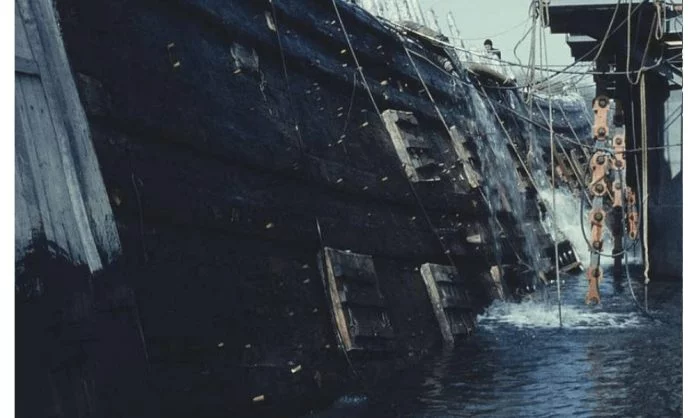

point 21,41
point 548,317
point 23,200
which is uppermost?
point 21,41

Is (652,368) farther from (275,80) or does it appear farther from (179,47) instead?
(179,47)

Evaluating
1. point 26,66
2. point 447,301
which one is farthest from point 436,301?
point 26,66

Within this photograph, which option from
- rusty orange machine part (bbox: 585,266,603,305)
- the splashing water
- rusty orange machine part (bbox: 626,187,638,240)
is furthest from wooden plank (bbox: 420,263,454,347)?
rusty orange machine part (bbox: 626,187,638,240)

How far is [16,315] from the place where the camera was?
3.78 metres

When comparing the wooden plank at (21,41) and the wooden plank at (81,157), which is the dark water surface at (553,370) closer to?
the wooden plank at (81,157)

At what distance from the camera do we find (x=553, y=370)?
7.51m

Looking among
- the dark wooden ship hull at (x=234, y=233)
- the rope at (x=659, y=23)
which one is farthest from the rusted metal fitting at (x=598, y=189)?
the rope at (x=659, y=23)

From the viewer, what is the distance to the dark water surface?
6246 mm

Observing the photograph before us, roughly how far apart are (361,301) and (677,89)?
5010 mm

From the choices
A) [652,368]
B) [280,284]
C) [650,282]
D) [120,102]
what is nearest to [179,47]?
[120,102]

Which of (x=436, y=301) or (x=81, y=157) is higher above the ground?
(x=81, y=157)

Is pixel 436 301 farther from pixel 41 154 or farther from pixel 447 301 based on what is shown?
pixel 41 154

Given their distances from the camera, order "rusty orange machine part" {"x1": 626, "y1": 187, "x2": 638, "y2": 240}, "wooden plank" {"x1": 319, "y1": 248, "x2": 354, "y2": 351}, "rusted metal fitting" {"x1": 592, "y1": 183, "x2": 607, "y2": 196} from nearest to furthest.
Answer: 1. "wooden plank" {"x1": 319, "y1": 248, "x2": 354, "y2": 351}
2. "rusted metal fitting" {"x1": 592, "y1": 183, "x2": 607, "y2": 196}
3. "rusty orange machine part" {"x1": 626, "y1": 187, "x2": 638, "y2": 240}

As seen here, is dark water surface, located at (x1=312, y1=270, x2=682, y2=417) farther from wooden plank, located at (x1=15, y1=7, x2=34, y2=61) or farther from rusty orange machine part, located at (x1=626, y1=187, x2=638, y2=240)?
rusty orange machine part, located at (x1=626, y1=187, x2=638, y2=240)
